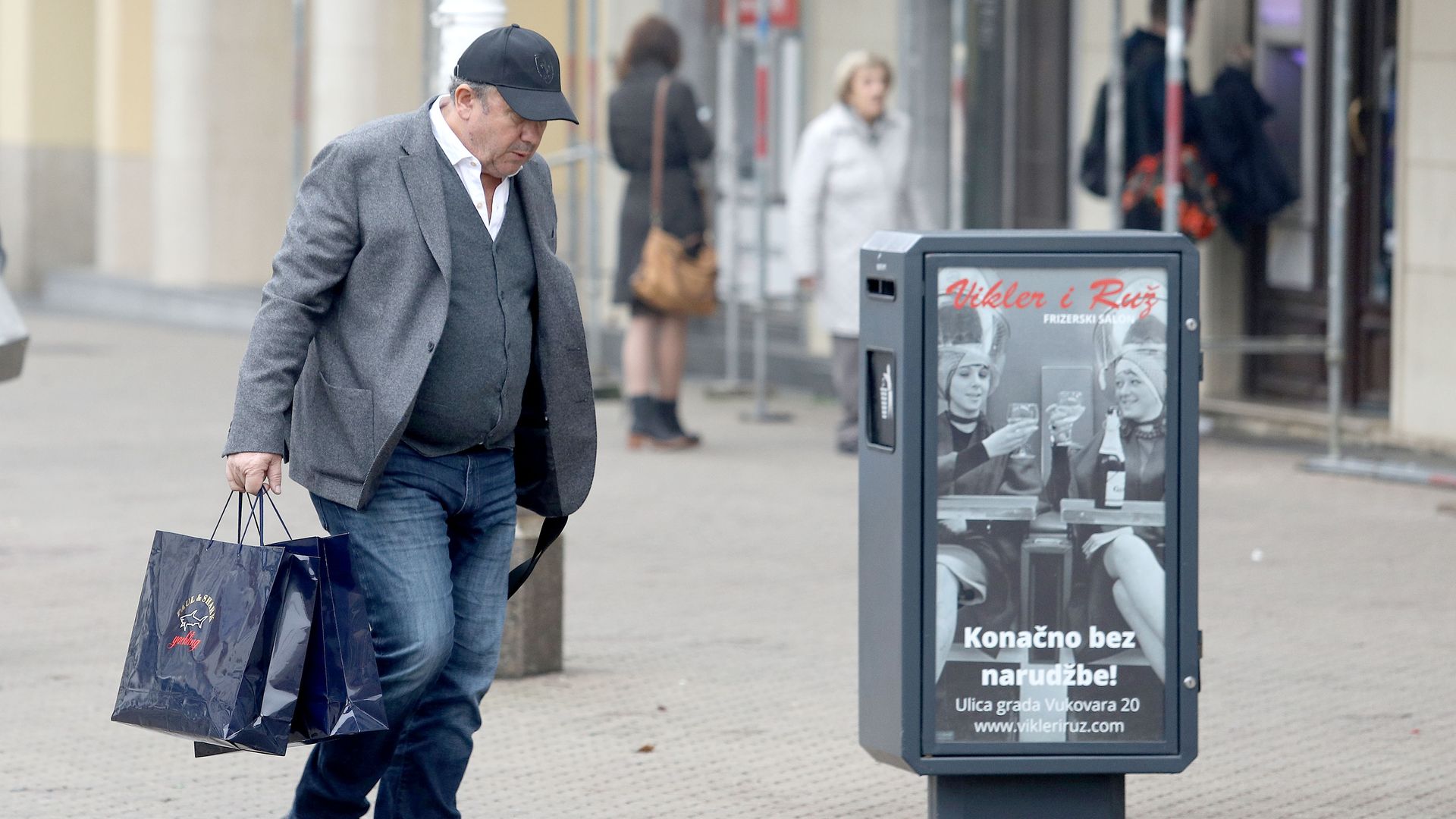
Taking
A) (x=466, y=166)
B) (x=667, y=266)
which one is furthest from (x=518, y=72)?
(x=667, y=266)

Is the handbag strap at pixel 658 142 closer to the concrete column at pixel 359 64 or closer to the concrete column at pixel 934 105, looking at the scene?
the concrete column at pixel 934 105

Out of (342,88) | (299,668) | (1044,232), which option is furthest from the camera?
(342,88)

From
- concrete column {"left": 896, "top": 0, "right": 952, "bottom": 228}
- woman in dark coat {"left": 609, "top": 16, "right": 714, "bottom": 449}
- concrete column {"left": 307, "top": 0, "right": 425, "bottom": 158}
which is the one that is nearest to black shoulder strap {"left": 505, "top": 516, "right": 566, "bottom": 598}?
woman in dark coat {"left": 609, "top": 16, "right": 714, "bottom": 449}

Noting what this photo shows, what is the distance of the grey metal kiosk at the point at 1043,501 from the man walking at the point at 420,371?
70 cm

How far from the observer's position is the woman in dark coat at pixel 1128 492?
4.12 m

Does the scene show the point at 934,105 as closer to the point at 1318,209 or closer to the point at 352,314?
the point at 1318,209

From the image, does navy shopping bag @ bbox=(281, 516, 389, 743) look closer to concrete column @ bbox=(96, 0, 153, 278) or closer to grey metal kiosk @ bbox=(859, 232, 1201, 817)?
grey metal kiosk @ bbox=(859, 232, 1201, 817)

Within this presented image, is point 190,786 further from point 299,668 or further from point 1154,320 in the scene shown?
point 1154,320

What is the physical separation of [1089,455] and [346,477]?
132 cm

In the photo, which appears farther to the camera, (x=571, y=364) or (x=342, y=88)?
(x=342, y=88)

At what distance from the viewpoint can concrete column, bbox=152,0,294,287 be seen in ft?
57.2

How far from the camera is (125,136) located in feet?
61.2

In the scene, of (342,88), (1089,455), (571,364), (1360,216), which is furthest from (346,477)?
(342,88)

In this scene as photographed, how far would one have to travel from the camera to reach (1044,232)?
418 cm
